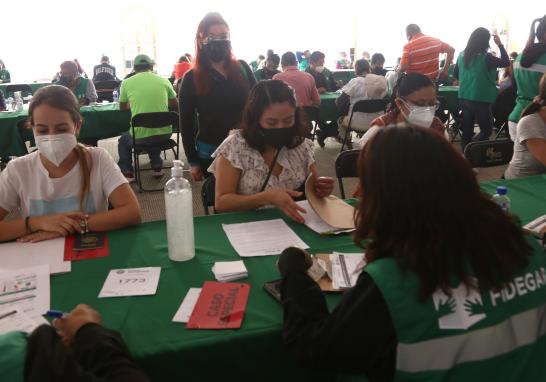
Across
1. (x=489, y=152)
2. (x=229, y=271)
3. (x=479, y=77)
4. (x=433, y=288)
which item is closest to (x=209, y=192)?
(x=229, y=271)

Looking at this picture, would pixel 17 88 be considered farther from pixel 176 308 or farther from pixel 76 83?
pixel 176 308

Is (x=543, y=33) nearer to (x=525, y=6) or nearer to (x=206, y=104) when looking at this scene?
(x=206, y=104)

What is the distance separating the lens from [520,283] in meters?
0.92

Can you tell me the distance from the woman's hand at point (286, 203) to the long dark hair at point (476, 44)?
Answer: 3879 mm

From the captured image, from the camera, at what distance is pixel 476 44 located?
4.81m

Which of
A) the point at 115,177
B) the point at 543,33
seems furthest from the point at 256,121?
the point at 543,33

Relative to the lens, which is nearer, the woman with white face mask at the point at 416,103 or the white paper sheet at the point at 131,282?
the white paper sheet at the point at 131,282

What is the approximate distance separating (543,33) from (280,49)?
8827mm

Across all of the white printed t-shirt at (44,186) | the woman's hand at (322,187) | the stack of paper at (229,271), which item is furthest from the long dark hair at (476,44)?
the stack of paper at (229,271)

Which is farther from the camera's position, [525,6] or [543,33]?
[525,6]

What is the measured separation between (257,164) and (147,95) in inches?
114

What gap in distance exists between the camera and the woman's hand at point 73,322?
0.98 m

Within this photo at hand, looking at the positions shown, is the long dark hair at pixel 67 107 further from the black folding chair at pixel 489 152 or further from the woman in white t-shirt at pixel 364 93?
the woman in white t-shirt at pixel 364 93

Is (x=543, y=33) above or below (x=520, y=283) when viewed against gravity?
above
